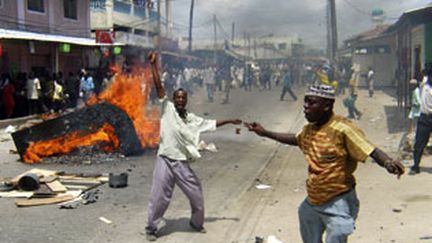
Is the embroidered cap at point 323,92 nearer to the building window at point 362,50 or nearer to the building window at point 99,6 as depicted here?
the building window at point 362,50

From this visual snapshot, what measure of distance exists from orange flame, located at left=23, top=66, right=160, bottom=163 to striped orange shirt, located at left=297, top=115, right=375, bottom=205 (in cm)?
713

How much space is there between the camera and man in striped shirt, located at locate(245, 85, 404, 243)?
10.7 ft

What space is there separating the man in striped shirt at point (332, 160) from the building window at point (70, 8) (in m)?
22.2

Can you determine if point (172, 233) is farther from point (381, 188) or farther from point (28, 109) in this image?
point (28, 109)

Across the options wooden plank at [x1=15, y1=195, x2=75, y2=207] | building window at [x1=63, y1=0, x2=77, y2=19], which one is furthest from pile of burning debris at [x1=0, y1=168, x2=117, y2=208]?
building window at [x1=63, y1=0, x2=77, y2=19]

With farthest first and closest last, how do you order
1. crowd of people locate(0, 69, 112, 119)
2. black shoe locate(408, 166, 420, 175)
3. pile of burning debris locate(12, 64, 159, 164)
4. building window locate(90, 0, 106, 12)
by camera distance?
building window locate(90, 0, 106, 12)
crowd of people locate(0, 69, 112, 119)
pile of burning debris locate(12, 64, 159, 164)
black shoe locate(408, 166, 420, 175)

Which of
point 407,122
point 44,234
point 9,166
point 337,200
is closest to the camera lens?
point 337,200

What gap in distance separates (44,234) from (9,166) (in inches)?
174

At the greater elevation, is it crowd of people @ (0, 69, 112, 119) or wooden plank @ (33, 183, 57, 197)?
crowd of people @ (0, 69, 112, 119)

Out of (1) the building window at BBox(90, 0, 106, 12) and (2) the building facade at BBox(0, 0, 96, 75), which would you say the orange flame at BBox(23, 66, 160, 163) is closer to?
(2) the building facade at BBox(0, 0, 96, 75)

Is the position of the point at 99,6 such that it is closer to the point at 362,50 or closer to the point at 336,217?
the point at 362,50

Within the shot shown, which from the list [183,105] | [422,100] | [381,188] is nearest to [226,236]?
[183,105]

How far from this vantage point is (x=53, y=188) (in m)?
7.08

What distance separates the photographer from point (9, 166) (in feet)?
30.5
